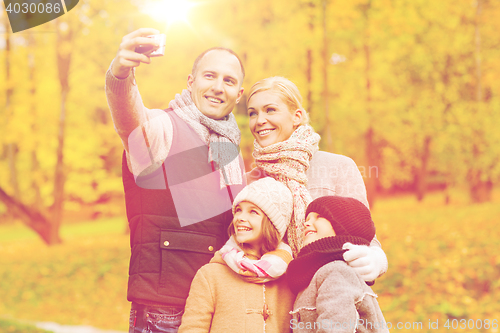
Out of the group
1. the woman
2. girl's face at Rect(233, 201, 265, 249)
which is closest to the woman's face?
the woman

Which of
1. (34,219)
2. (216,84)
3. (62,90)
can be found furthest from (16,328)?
(62,90)

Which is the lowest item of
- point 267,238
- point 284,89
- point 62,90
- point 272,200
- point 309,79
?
point 267,238

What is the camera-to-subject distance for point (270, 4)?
31.2 feet

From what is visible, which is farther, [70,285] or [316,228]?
[70,285]

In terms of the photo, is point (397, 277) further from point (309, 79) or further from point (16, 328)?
point (16, 328)

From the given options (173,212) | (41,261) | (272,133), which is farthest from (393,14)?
(41,261)

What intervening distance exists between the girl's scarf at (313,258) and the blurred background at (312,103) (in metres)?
3.61

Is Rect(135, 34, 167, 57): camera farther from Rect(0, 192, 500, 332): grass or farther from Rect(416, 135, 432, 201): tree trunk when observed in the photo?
Rect(416, 135, 432, 201): tree trunk

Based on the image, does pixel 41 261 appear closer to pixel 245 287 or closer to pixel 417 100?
pixel 245 287

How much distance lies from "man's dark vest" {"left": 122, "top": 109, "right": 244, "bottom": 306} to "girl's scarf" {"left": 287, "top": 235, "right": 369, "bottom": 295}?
19.8 inches

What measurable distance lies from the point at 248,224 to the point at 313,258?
15.7 inches

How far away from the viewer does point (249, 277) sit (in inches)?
85.4

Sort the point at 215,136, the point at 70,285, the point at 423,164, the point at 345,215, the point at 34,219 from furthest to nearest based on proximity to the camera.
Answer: the point at 423,164
the point at 34,219
the point at 70,285
the point at 215,136
the point at 345,215

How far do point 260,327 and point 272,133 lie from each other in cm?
117
